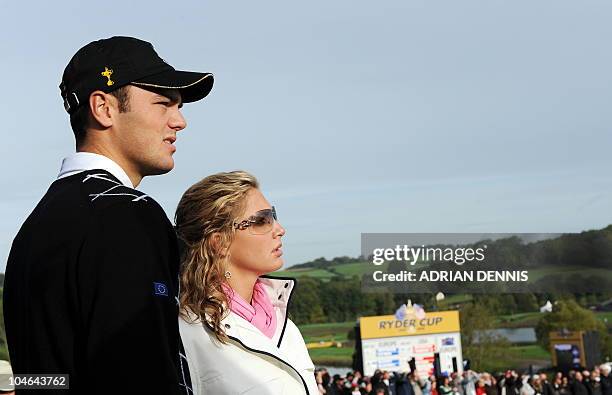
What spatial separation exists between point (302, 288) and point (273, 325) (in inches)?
3169

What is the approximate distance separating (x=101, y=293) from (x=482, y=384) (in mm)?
30132

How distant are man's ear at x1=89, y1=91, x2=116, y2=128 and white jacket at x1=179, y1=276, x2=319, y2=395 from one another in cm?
115

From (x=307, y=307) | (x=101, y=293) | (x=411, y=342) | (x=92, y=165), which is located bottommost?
(x=101, y=293)

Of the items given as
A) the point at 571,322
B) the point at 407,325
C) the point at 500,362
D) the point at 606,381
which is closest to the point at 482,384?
the point at 606,381

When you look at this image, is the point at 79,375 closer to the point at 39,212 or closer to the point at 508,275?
the point at 39,212

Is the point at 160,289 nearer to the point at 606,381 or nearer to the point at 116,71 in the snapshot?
the point at 116,71

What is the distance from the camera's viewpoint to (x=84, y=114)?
7.73 feet

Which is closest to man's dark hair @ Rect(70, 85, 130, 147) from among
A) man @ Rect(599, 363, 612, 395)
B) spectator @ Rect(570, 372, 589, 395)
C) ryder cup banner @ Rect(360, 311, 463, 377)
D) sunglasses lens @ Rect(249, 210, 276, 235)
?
sunglasses lens @ Rect(249, 210, 276, 235)

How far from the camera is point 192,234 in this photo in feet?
11.8

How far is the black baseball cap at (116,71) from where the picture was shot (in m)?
2.33

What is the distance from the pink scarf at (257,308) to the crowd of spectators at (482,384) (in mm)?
21984

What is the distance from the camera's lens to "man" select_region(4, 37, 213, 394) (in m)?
1.99

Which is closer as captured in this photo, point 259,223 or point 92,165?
point 92,165

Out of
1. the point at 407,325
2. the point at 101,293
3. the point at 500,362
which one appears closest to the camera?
the point at 101,293
